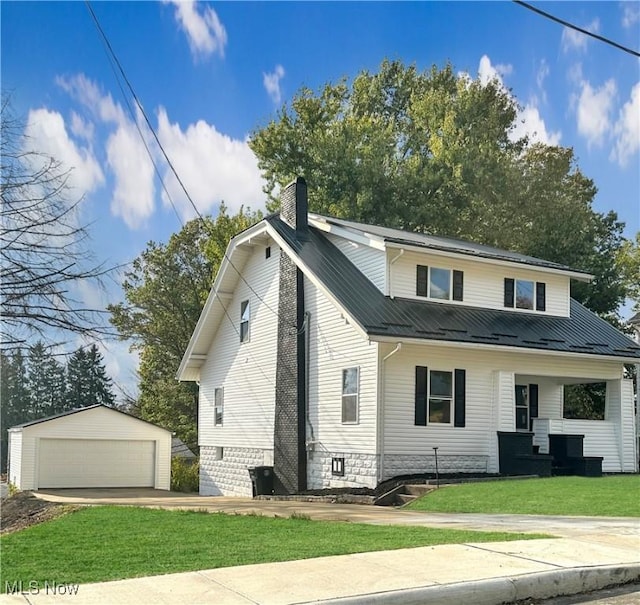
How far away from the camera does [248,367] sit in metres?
25.3

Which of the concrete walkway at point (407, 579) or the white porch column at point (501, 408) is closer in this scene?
the concrete walkway at point (407, 579)

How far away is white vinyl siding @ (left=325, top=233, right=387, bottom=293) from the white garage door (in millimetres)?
13831

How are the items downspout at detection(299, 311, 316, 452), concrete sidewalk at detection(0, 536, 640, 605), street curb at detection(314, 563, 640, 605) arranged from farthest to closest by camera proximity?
1. downspout at detection(299, 311, 316, 452)
2. street curb at detection(314, 563, 640, 605)
3. concrete sidewalk at detection(0, 536, 640, 605)

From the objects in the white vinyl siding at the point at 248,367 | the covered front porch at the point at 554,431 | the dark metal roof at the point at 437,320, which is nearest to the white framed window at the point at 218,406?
the white vinyl siding at the point at 248,367

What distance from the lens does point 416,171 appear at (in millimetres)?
40969

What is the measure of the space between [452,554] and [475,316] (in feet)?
44.2

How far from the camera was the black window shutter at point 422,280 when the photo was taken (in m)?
21.1

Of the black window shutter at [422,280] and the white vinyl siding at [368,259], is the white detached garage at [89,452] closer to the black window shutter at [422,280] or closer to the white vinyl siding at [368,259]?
the white vinyl siding at [368,259]

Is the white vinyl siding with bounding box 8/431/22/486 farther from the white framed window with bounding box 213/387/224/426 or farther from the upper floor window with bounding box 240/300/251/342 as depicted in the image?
the upper floor window with bounding box 240/300/251/342

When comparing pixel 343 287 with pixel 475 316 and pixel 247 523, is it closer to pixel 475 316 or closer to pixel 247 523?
pixel 475 316

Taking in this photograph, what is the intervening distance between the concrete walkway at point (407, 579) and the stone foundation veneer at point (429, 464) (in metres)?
9.20

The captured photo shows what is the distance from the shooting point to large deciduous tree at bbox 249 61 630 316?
37781mm

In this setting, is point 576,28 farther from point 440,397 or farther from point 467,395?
point 467,395

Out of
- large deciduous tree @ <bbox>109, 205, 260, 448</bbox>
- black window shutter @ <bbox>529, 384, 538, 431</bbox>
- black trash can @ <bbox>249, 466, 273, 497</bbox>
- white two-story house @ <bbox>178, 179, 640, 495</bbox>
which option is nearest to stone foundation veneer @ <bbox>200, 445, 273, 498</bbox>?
white two-story house @ <bbox>178, 179, 640, 495</bbox>
